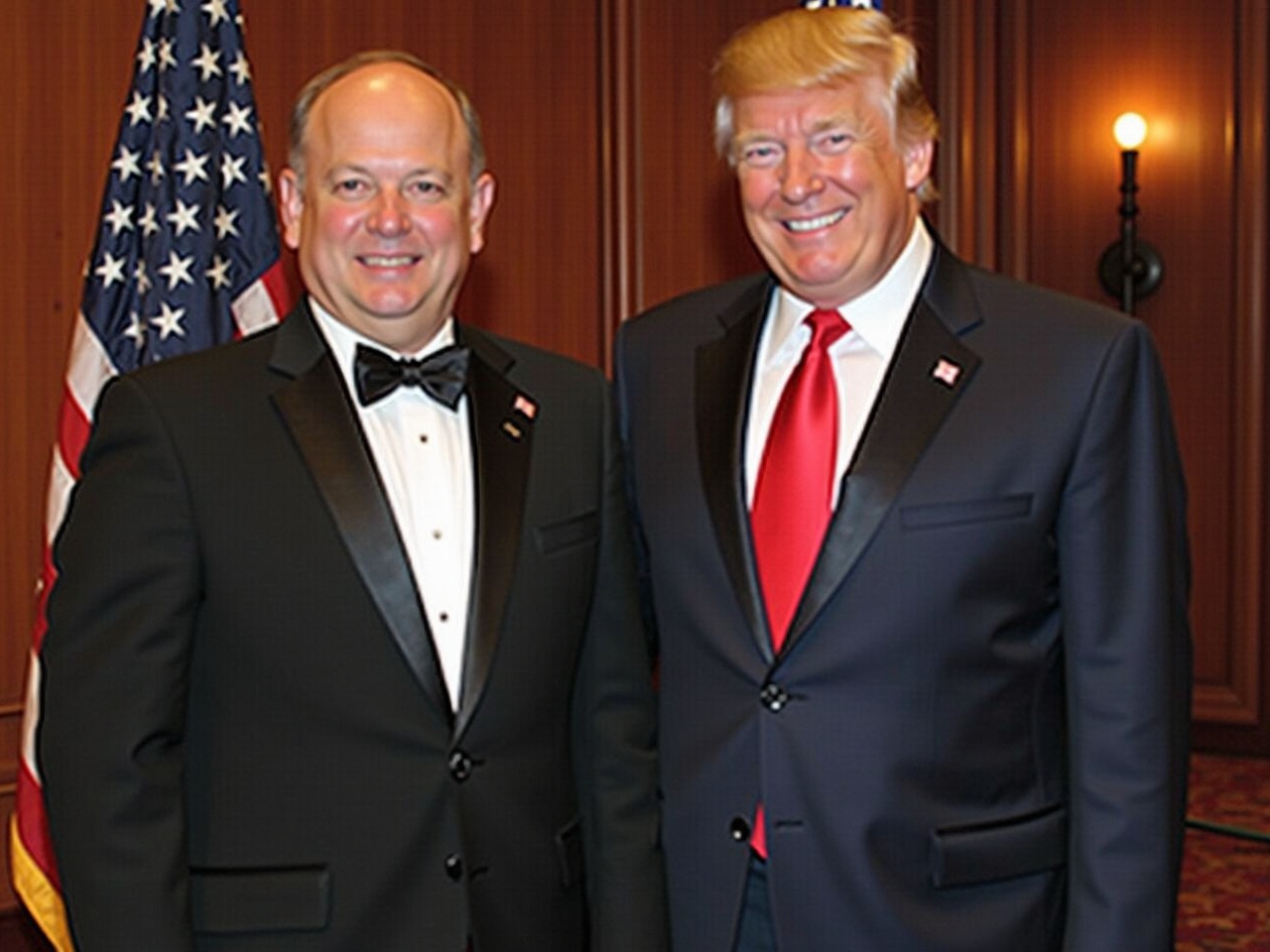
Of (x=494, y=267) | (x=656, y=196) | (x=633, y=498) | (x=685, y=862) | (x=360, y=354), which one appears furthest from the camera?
(x=656, y=196)

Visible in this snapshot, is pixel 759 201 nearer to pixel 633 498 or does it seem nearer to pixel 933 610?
pixel 633 498

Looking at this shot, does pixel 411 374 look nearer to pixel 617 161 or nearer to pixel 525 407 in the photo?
pixel 525 407

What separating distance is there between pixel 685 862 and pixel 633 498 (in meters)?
0.59

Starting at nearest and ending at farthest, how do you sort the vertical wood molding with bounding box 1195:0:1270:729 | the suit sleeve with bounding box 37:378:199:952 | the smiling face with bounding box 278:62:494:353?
1. the suit sleeve with bounding box 37:378:199:952
2. the smiling face with bounding box 278:62:494:353
3. the vertical wood molding with bounding box 1195:0:1270:729

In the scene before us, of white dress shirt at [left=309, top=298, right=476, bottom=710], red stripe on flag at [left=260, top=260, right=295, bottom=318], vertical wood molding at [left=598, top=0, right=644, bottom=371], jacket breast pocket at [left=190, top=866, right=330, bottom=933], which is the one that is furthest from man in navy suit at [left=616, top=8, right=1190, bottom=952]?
vertical wood molding at [left=598, top=0, right=644, bottom=371]

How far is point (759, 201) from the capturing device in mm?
2477

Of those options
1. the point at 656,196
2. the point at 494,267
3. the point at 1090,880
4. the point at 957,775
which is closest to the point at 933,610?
the point at 957,775

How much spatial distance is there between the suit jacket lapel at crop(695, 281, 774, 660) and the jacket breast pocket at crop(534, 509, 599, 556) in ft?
0.59

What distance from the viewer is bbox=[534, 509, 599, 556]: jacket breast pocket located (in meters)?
2.30

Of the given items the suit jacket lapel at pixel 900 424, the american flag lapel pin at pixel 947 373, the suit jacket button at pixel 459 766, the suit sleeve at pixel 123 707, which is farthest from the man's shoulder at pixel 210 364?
the american flag lapel pin at pixel 947 373

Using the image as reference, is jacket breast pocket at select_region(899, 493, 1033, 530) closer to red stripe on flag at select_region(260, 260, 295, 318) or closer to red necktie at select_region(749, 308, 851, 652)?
red necktie at select_region(749, 308, 851, 652)

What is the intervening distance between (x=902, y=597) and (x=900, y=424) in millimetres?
255

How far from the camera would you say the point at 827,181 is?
2408 millimetres

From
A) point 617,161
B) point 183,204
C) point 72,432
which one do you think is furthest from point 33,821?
point 617,161
